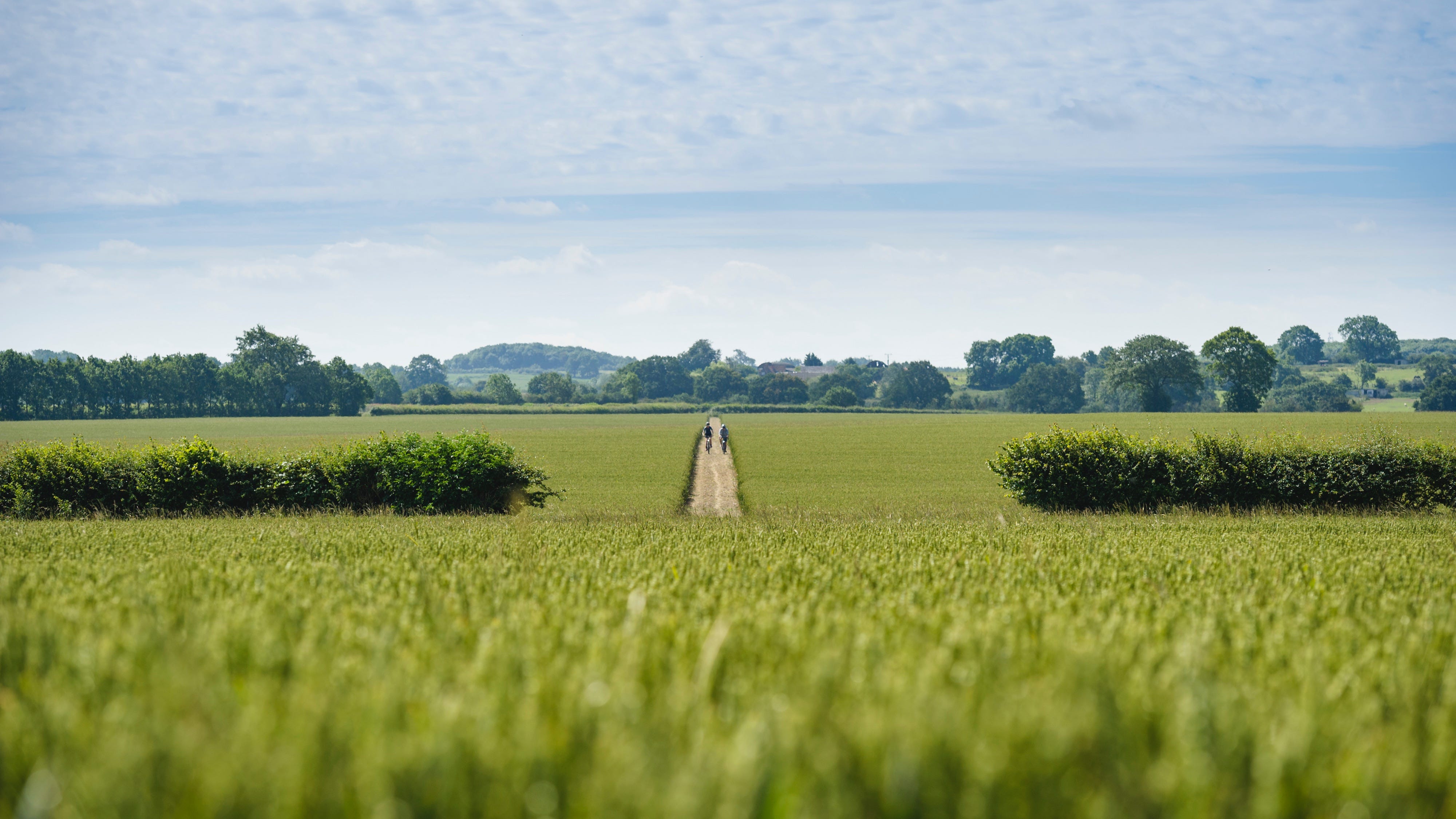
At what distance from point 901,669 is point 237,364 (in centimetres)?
18439

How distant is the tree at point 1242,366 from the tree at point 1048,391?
58180 millimetres

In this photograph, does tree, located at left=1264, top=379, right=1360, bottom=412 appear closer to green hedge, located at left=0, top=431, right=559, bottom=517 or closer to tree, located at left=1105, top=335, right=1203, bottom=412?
tree, located at left=1105, top=335, right=1203, bottom=412

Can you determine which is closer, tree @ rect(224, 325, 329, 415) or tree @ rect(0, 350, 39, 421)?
tree @ rect(0, 350, 39, 421)

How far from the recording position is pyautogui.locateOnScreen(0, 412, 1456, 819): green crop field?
1.82 meters

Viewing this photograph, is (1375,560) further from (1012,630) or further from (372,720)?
(372,720)

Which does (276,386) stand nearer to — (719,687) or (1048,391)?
(1048,391)

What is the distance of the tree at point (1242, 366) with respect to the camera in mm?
131250

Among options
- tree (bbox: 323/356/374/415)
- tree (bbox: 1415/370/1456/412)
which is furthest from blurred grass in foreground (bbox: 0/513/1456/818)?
tree (bbox: 1415/370/1456/412)

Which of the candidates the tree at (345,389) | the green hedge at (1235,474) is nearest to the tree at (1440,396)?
the green hedge at (1235,474)

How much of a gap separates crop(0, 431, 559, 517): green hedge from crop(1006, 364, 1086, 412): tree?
179469 millimetres

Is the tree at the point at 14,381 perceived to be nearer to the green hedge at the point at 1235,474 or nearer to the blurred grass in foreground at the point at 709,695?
the green hedge at the point at 1235,474

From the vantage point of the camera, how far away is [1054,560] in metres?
7.32

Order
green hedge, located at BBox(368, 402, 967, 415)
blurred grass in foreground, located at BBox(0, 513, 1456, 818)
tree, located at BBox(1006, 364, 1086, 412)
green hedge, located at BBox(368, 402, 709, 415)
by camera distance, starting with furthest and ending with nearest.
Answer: tree, located at BBox(1006, 364, 1086, 412) < green hedge, located at BBox(368, 402, 967, 415) < green hedge, located at BBox(368, 402, 709, 415) < blurred grass in foreground, located at BBox(0, 513, 1456, 818)

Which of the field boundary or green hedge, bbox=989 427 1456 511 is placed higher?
the field boundary
